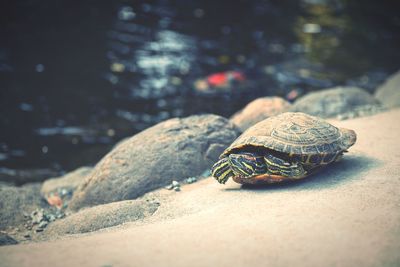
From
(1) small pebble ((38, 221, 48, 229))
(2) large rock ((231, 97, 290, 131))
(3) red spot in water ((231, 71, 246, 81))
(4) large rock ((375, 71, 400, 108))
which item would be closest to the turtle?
(2) large rock ((231, 97, 290, 131))

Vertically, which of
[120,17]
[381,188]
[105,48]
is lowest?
[381,188]

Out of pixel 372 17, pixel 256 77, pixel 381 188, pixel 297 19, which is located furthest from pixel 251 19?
pixel 381 188

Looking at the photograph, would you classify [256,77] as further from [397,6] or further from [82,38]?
[397,6]

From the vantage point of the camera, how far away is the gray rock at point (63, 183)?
7.51 m

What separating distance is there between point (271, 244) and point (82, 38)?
14.7 metres

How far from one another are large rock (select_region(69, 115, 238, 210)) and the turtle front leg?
5.77 feet

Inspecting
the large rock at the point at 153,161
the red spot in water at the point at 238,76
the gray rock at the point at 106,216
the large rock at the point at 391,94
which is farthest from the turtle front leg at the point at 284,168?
the red spot in water at the point at 238,76

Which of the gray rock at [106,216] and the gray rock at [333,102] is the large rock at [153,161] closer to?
the gray rock at [106,216]

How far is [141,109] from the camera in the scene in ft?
36.7

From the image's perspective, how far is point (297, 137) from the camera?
474 cm

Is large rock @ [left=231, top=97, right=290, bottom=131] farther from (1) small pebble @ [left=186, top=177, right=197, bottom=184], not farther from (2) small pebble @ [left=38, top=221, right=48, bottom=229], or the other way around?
(2) small pebble @ [left=38, top=221, right=48, bottom=229]

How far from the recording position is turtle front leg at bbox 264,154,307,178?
466 cm

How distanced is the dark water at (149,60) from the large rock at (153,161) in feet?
9.92

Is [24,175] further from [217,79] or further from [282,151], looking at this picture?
[217,79]
